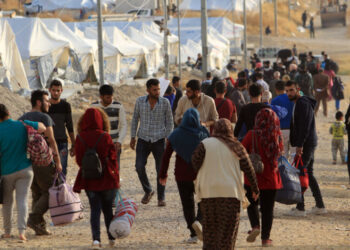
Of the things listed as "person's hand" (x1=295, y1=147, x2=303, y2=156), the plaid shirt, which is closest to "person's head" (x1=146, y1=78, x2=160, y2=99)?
the plaid shirt

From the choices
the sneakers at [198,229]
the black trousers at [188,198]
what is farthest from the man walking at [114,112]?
the sneakers at [198,229]

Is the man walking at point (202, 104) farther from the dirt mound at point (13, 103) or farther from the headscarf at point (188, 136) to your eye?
the dirt mound at point (13, 103)

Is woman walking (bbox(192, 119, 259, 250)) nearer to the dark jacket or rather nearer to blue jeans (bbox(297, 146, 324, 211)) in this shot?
the dark jacket

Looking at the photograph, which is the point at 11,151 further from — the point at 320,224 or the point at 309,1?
the point at 309,1

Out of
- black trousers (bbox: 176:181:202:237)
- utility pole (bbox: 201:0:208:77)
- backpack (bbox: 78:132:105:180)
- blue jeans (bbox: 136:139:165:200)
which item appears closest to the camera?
backpack (bbox: 78:132:105:180)

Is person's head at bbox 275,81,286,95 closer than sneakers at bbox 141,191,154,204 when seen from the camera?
Yes

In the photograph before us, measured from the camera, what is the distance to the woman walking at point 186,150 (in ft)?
25.0

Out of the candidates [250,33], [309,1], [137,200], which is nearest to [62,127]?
[137,200]

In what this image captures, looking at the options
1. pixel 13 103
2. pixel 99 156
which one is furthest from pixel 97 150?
pixel 13 103

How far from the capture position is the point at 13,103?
23.3m

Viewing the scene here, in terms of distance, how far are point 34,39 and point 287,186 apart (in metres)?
24.5

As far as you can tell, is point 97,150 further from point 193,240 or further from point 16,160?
point 193,240

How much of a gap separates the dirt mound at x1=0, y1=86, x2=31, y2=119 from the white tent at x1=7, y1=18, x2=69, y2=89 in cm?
642

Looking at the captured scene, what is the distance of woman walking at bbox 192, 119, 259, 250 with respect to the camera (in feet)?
22.1
